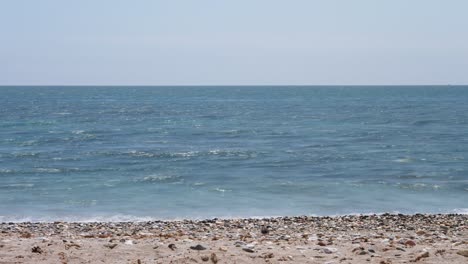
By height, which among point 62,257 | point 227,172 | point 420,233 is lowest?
point 227,172

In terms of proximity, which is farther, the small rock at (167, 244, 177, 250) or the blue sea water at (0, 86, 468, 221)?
the blue sea water at (0, 86, 468, 221)

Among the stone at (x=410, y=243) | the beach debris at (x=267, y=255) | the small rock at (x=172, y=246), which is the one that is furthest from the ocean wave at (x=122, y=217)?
the beach debris at (x=267, y=255)

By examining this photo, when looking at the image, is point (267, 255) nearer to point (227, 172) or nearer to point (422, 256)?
point (422, 256)

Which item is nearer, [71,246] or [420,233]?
[71,246]

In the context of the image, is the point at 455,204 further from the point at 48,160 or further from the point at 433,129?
the point at 433,129

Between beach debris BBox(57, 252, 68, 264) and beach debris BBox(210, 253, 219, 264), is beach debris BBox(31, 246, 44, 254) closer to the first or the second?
beach debris BBox(57, 252, 68, 264)

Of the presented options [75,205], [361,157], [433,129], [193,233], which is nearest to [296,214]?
[193,233]

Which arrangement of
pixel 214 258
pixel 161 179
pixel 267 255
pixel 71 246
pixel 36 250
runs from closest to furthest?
1. pixel 214 258
2. pixel 267 255
3. pixel 36 250
4. pixel 71 246
5. pixel 161 179

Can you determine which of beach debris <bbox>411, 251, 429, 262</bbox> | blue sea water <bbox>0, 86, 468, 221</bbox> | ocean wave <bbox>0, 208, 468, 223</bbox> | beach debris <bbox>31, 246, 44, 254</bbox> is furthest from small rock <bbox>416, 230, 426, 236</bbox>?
beach debris <bbox>31, 246, 44, 254</bbox>

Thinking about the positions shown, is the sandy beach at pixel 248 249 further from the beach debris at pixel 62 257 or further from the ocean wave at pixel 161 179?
the ocean wave at pixel 161 179

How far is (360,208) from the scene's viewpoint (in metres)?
19.6

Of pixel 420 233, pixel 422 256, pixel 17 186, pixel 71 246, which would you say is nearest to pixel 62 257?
pixel 71 246

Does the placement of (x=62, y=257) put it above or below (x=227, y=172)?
above

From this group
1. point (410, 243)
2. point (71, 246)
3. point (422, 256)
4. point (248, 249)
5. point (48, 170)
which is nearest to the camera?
point (422, 256)
